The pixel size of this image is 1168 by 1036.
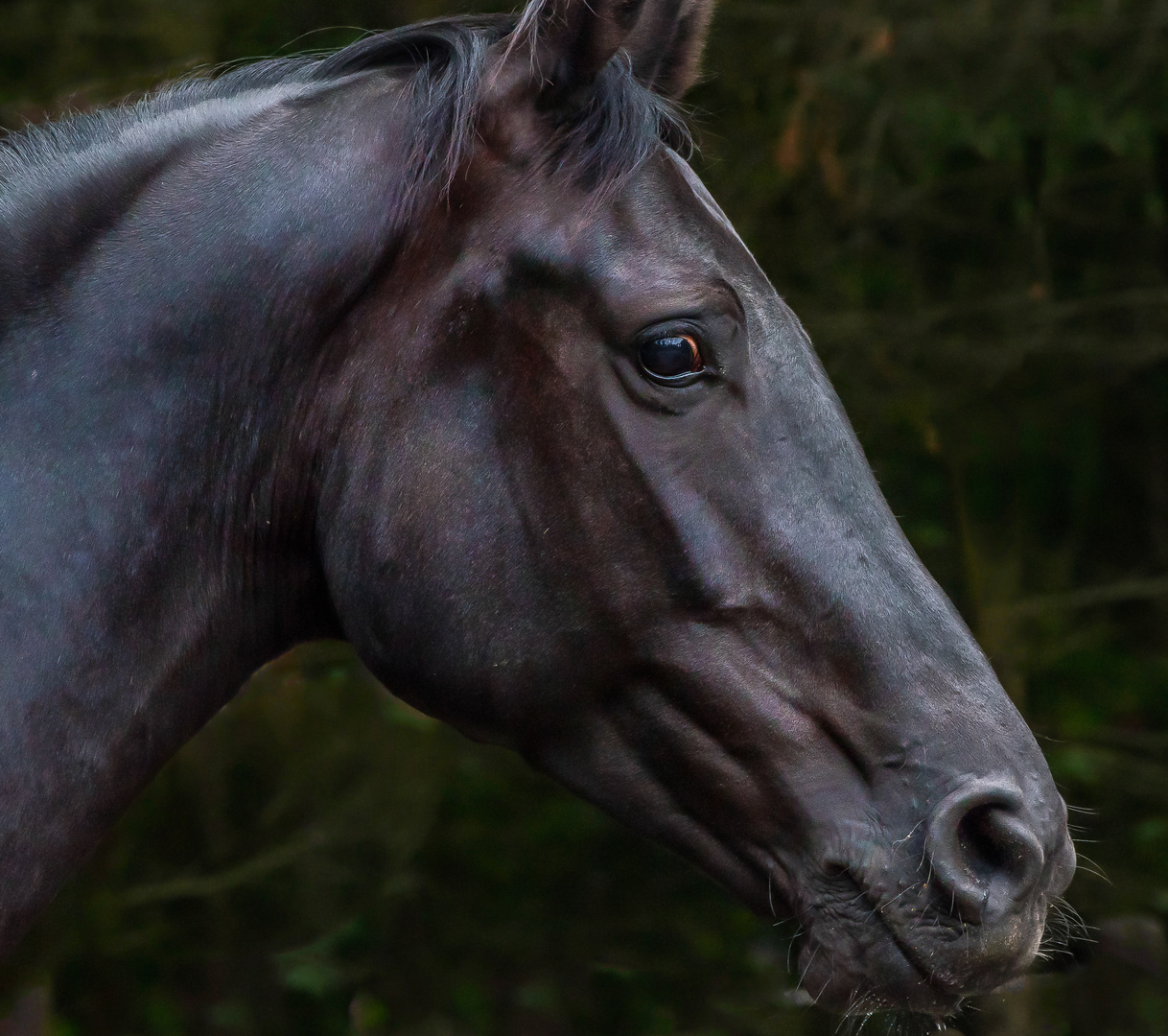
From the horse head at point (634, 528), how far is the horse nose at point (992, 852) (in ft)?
0.22

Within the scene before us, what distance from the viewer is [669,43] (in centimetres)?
167

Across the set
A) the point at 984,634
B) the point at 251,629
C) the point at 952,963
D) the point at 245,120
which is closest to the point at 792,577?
the point at 952,963

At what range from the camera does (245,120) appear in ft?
5.02

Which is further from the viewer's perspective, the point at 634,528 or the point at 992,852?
the point at 634,528

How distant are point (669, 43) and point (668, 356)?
498 mm

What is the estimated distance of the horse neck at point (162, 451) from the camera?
1350mm

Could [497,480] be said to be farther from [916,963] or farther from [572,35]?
[916,963]

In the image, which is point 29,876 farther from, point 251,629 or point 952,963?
point 952,963

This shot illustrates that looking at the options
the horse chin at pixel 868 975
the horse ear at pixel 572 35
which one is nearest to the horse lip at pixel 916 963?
the horse chin at pixel 868 975

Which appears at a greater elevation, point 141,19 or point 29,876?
point 141,19

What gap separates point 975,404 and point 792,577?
10.4ft

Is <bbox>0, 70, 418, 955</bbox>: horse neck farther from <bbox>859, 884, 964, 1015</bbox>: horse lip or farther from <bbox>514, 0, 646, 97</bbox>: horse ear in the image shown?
<bbox>859, 884, 964, 1015</bbox>: horse lip

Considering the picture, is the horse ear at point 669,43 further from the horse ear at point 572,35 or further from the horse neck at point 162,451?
the horse neck at point 162,451

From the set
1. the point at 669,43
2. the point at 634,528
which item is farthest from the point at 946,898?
the point at 669,43
